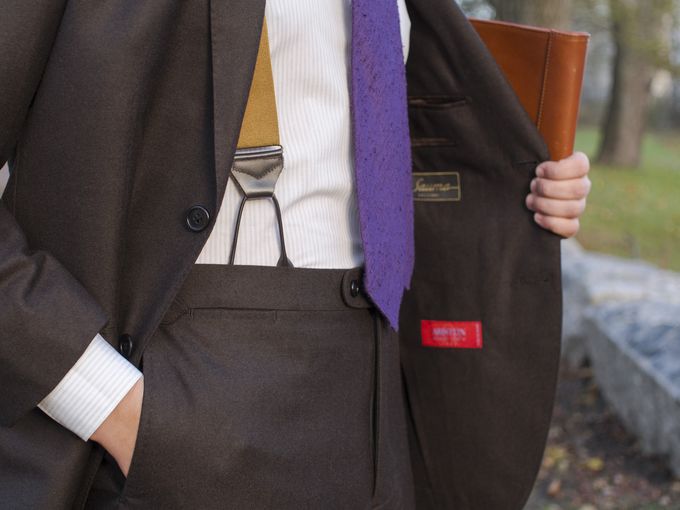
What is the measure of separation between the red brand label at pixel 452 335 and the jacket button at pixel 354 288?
1.80 ft

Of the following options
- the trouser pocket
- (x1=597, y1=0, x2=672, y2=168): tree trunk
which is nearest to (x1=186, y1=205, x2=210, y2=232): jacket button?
the trouser pocket

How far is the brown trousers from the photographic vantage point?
1.38 m

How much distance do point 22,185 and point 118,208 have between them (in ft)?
0.53

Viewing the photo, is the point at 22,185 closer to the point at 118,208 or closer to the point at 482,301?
the point at 118,208

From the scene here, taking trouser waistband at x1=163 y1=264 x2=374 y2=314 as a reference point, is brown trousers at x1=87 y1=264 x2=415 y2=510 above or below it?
below

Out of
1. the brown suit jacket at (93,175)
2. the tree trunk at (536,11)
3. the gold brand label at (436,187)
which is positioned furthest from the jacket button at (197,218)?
the tree trunk at (536,11)

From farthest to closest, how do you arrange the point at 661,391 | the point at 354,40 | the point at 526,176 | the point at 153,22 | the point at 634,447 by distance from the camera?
the point at 634,447
the point at 661,391
the point at 526,176
the point at 354,40
the point at 153,22

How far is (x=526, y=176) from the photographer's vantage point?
→ 2012 mm

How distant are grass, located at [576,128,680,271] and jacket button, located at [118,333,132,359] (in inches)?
320

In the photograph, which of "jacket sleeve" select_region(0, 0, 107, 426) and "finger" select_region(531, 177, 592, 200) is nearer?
"jacket sleeve" select_region(0, 0, 107, 426)

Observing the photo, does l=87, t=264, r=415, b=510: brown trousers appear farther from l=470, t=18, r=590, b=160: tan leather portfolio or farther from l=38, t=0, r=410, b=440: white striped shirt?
l=470, t=18, r=590, b=160: tan leather portfolio

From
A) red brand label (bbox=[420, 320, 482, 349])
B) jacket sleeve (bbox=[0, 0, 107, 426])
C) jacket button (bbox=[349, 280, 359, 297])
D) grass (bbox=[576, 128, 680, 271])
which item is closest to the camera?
jacket sleeve (bbox=[0, 0, 107, 426])

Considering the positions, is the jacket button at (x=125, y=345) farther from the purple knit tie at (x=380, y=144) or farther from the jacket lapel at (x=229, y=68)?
the purple knit tie at (x=380, y=144)

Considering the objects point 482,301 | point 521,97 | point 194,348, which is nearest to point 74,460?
point 194,348
